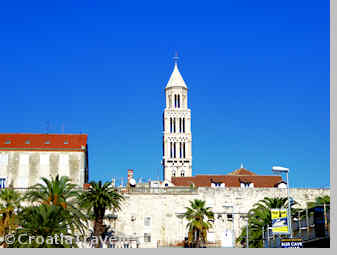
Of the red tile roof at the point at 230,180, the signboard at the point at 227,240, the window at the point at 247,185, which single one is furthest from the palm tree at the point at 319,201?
the window at the point at 247,185

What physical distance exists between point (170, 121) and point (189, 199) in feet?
199

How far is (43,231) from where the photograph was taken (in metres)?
53.7

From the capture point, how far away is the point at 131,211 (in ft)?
271

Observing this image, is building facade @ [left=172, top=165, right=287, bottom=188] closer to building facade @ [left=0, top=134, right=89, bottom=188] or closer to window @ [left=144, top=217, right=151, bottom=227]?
window @ [left=144, top=217, right=151, bottom=227]

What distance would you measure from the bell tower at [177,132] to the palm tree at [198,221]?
2328 inches

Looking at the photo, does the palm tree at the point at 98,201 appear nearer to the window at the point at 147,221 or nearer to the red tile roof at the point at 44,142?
the window at the point at 147,221

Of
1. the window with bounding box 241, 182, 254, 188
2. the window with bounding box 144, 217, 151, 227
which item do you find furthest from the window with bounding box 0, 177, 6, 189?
the window with bounding box 241, 182, 254, 188

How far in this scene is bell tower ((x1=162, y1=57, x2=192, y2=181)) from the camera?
462 ft

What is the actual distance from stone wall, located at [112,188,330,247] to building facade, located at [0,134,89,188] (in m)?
8.40

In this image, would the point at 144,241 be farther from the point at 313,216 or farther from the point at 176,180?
the point at 313,216

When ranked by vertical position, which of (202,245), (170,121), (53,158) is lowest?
(202,245)

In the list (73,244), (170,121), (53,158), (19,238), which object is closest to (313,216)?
(73,244)

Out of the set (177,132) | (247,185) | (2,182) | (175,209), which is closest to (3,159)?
(2,182)

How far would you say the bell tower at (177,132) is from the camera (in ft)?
462
